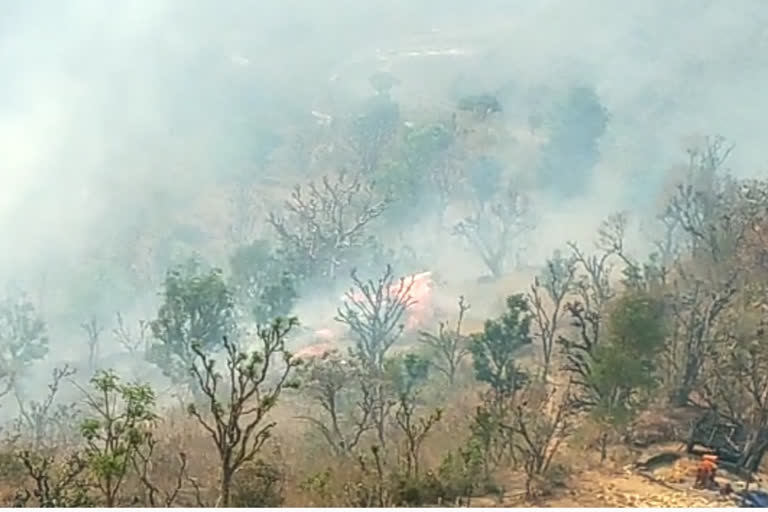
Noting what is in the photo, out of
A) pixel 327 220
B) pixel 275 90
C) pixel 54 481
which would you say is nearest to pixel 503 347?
pixel 327 220

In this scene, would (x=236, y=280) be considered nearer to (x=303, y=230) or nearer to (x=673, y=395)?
(x=303, y=230)

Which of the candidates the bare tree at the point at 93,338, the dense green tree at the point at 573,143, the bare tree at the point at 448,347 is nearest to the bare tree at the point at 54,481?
the bare tree at the point at 93,338

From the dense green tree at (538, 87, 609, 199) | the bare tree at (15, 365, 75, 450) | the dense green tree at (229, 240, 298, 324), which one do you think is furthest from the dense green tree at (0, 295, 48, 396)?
the dense green tree at (538, 87, 609, 199)

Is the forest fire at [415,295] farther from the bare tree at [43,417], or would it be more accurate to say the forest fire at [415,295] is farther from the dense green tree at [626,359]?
the bare tree at [43,417]

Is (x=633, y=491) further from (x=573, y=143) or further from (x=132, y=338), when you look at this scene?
(x=132, y=338)

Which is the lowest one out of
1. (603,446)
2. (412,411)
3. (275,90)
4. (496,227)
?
A: (603,446)

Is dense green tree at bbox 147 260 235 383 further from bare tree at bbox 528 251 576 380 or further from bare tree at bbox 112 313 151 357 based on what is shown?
bare tree at bbox 528 251 576 380
